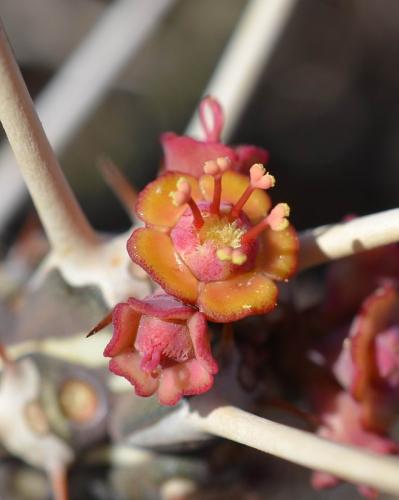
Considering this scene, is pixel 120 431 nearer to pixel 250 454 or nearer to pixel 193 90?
pixel 250 454

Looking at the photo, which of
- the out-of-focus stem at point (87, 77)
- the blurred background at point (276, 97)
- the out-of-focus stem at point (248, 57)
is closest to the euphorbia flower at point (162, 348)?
the out-of-focus stem at point (248, 57)

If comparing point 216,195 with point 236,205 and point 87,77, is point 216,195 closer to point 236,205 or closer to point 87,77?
point 236,205

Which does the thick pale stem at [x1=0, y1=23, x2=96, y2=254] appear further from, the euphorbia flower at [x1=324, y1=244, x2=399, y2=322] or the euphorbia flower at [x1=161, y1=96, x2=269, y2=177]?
the euphorbia flower at [x1=324, y1=244, x2=399, y2=322]

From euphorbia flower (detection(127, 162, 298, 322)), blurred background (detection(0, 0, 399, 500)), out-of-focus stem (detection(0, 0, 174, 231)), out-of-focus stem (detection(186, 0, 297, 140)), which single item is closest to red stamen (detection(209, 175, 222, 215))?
euphorbia flower (detection(127, 162, 298, 322))

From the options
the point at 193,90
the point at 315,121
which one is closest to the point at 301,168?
the point at 315,121

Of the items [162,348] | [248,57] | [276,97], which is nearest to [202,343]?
[162,348]

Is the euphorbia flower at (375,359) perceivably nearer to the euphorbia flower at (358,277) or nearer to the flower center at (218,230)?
the euphorbia flower at (358,277)
